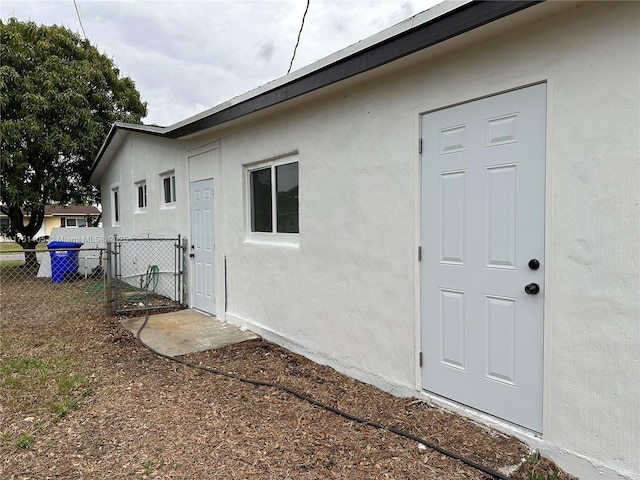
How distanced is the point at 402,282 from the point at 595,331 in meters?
1.51

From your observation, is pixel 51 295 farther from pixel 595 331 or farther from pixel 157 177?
pixel 595 331

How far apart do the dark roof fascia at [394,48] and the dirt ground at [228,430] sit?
111 inches

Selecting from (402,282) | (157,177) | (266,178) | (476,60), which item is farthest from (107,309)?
(476,60)

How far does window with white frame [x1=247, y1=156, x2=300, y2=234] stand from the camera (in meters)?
5.17

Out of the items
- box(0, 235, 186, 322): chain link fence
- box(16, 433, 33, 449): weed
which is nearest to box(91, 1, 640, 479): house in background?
box(16, 433, 33, 449): weed

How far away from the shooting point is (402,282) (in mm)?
3682

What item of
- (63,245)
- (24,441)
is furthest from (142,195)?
(24,441)

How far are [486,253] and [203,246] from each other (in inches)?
207

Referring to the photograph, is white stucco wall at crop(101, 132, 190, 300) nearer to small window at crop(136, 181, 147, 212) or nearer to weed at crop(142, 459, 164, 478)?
small window at crop(136, 181, 147, 212)

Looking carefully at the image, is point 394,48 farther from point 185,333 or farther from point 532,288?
point 185,333

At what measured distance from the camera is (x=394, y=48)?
3.33m

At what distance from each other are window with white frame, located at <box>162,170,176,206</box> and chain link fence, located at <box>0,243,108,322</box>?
171cm

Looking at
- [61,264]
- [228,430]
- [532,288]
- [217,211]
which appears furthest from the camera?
[61,264]

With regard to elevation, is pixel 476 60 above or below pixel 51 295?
above
